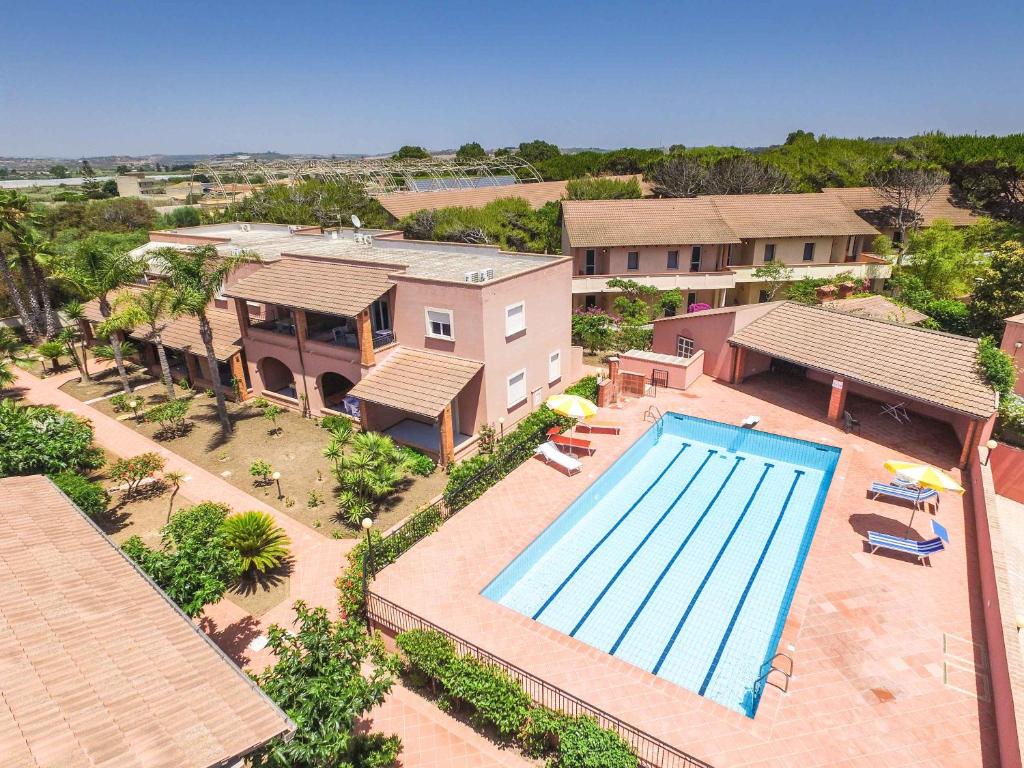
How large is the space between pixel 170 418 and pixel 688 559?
2113 centimetres

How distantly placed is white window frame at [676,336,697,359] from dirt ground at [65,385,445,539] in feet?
51.0

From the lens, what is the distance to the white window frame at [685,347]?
2938 centimetres

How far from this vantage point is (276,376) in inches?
1118

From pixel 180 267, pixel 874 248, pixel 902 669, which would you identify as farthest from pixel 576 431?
pixel 874 248

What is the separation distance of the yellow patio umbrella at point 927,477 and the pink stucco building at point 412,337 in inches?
543

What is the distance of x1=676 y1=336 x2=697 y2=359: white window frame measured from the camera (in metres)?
29.4

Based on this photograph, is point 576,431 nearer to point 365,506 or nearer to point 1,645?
point 365,506

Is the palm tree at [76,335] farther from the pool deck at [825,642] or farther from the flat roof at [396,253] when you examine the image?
the pool deck at [825,642]

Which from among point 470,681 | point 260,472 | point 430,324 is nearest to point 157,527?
point 260,472

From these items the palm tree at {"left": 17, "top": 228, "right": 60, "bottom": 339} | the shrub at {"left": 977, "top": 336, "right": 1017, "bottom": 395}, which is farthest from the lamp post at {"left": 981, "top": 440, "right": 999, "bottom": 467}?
the palm tree at {"left": 17, "top": 228, "right": 60, "bottom": 339}

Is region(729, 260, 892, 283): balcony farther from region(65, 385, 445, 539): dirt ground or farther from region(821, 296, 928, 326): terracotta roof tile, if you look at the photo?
region(65, 385, 445, 539): dirt ground

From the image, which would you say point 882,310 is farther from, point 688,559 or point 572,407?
point 688,559

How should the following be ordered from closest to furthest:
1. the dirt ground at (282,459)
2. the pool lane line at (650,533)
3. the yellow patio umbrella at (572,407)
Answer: the pool lane line at (650,533) < the dirt ground at (282,459) < the yellow patio umbrella at (572,407)

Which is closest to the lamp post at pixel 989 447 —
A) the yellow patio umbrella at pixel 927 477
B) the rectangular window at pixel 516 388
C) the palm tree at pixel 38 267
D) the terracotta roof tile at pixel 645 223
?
the yellow patio umbrella at pixel 927 477
